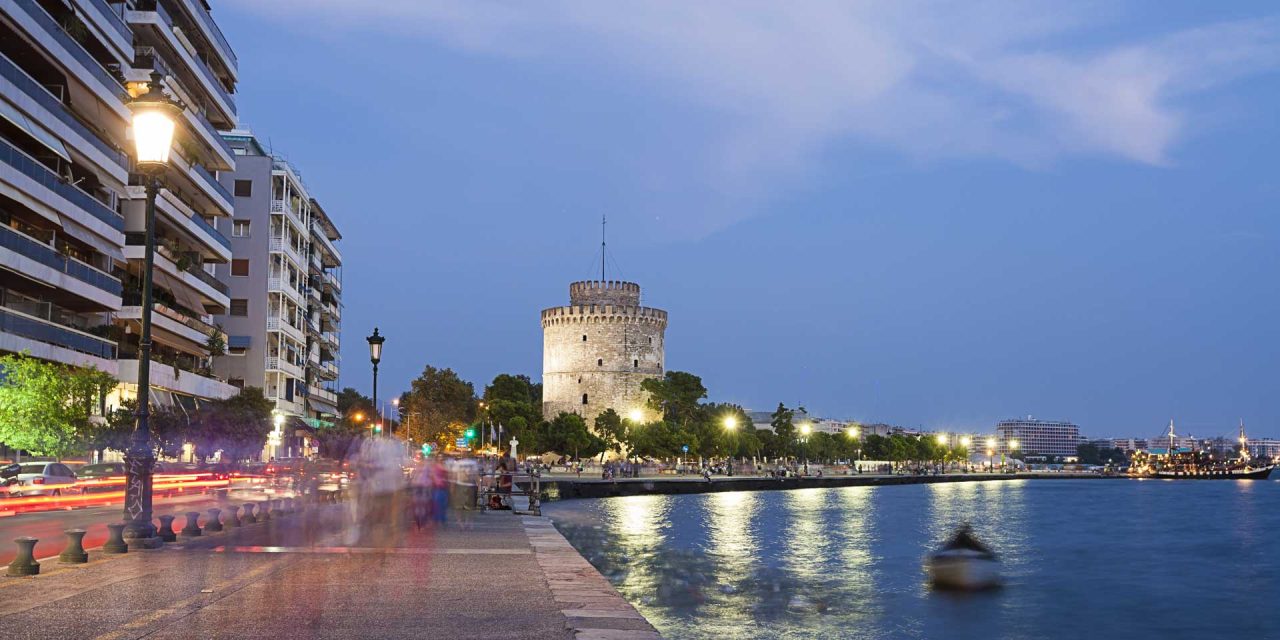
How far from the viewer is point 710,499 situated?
74.9 meters

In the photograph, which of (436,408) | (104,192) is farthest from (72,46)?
(436,408)

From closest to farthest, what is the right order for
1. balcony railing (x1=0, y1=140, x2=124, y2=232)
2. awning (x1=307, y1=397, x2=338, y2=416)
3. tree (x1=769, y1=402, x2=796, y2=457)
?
balcony railing (x1=0, y1=140, x2=124, y2=232) < awning (x1=307, y1=397, x2=338, y2=416) < tree (x1=769, y1=402, x2=796, y2=457)

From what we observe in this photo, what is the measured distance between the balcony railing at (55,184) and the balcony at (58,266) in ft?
6.41

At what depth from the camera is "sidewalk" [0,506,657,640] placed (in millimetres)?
9797

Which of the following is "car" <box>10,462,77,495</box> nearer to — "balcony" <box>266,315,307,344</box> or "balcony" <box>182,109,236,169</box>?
"balcony" <box>182,109,236,169</box>

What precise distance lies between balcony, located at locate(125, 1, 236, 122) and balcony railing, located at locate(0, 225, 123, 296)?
11304mm

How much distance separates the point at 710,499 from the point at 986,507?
61.5ft

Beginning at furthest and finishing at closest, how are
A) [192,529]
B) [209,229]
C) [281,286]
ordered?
[281,286], [209,229], [192,529]

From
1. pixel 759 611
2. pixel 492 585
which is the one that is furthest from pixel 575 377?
pixel 492 585

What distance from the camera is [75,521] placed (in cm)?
2361

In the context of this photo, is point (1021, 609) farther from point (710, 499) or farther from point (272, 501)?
point (710, 499)

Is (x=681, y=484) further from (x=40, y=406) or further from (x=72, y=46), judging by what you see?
(x=40, y=406)

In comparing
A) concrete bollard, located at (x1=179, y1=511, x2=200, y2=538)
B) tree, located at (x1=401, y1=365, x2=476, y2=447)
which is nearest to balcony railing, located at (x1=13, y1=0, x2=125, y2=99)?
concrete bollard, located at (x1=179, y1=511, x2=200, y2=538)

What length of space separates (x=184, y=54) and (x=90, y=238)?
1220cm
